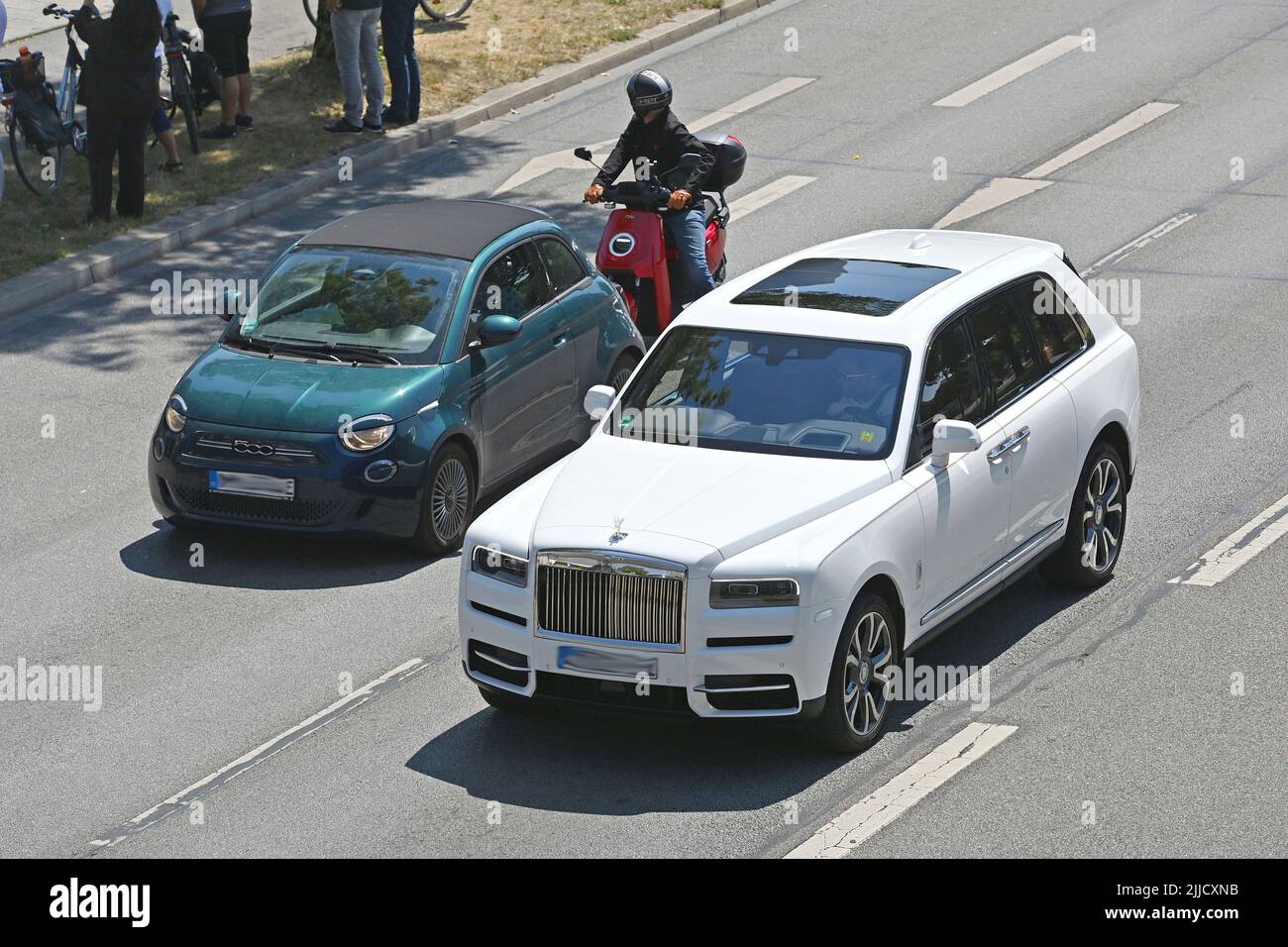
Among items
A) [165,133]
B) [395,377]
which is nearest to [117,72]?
[165,133]

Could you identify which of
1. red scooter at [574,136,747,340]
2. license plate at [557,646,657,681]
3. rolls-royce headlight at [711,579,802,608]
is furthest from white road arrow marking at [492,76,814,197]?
rolls-royce headlight at [711,579,802,608]

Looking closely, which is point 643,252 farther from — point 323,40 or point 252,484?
point 323,40

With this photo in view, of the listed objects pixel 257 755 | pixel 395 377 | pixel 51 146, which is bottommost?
pixel 257 755

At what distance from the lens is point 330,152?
67.3 ft

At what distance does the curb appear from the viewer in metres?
17.0

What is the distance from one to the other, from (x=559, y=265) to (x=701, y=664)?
525cm

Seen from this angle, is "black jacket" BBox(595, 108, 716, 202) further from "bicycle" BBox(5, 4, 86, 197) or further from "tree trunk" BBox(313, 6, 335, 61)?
"tree trunk" BBox(313, 6, 335, 61)

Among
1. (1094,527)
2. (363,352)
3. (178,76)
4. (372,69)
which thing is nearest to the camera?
(1094,527)

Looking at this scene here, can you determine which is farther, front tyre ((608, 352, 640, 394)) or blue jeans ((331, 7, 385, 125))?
blue jeans ((331, 7, 385, 125))

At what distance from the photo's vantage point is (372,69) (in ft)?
68.4

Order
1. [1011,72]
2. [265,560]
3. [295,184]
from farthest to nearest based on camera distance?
[1011,72] < [295,184] < [265,560]

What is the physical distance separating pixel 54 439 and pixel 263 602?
3448 millimetres

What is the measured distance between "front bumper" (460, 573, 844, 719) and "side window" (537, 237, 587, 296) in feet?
15.1
